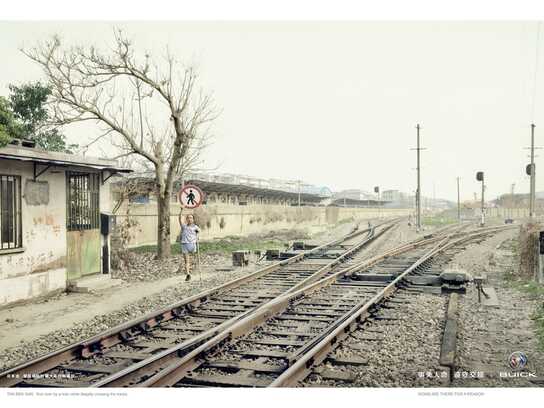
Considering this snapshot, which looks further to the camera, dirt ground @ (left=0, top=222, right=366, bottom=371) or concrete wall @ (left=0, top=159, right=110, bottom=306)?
concrete wall @ (left=0, top=159, right=110, bottom=306)

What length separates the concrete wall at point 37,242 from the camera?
8.90 metres

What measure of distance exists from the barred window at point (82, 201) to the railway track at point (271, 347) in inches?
203

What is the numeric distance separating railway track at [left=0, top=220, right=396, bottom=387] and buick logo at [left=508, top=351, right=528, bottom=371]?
141 inches

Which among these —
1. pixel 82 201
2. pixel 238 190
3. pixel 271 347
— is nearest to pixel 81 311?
pixel 82 201

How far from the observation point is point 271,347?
6.41 m

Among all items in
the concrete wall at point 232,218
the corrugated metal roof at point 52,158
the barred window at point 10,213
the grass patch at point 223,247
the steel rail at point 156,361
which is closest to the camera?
the steel rail at point 156,361

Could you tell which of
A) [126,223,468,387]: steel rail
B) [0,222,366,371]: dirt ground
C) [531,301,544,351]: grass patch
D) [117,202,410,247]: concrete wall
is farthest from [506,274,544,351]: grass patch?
[117,202,410,247]: concrete wall

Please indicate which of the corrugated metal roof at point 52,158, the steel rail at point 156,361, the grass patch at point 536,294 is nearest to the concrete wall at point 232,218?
the corrugated metal roof at point 52,158

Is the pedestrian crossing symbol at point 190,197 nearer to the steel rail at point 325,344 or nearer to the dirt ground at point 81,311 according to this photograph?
the dirt ground at point 81,311

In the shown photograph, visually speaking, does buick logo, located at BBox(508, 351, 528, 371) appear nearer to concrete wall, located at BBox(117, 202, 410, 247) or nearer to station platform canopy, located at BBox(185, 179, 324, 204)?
concrete wall, located at BBox(117, 202, 410, 247)

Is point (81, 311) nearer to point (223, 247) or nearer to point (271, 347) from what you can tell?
point (271, 347)

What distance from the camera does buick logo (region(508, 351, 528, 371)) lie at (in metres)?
5.54

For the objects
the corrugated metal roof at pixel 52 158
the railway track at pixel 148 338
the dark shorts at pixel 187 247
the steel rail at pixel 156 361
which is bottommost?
the railway track at pixel 148 338

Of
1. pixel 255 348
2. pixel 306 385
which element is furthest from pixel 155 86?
pixel 306 385
